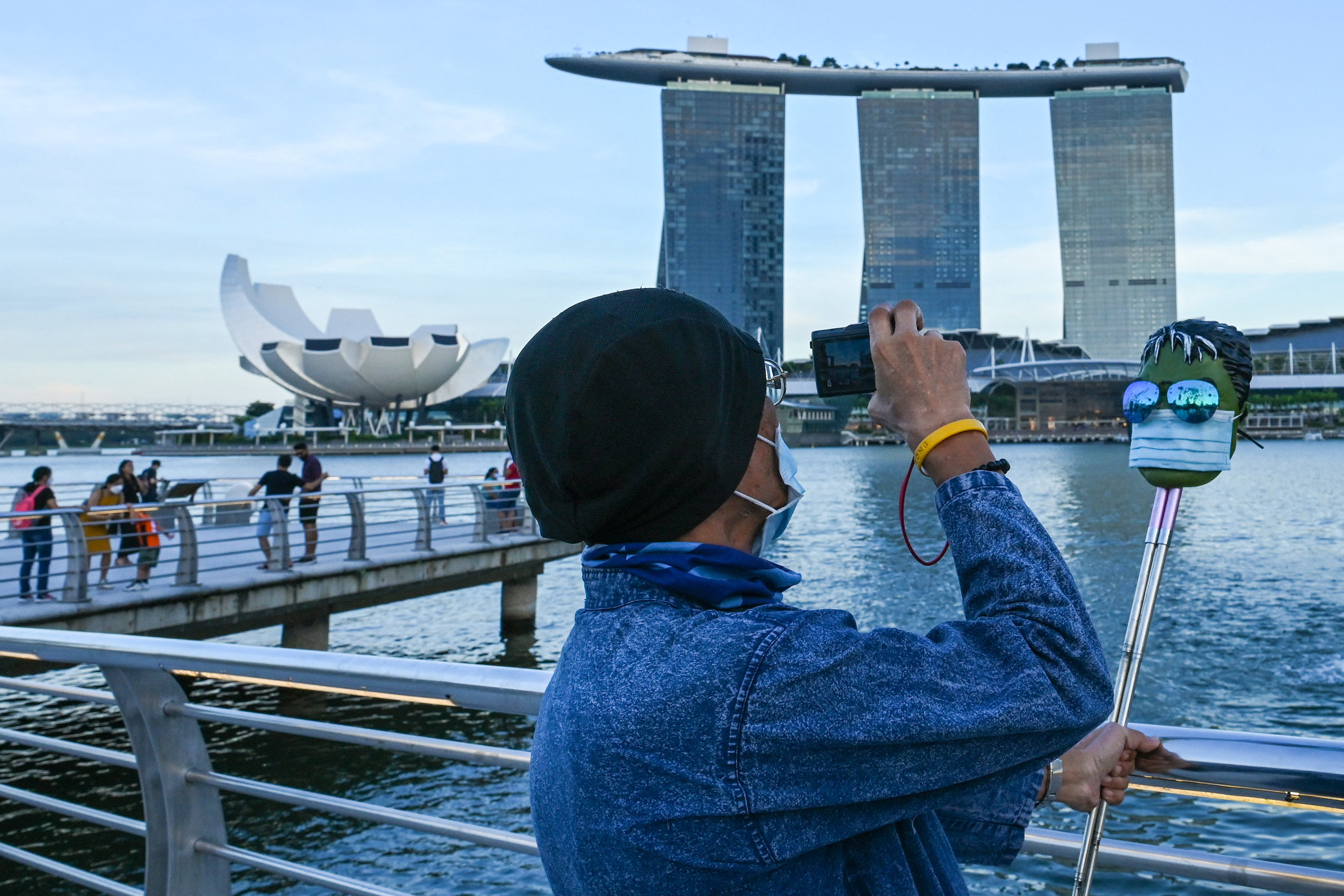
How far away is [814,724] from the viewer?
70 cm

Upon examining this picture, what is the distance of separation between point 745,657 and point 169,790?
142cm

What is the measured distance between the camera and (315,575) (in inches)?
346

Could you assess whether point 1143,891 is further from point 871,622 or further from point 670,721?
point 871,622

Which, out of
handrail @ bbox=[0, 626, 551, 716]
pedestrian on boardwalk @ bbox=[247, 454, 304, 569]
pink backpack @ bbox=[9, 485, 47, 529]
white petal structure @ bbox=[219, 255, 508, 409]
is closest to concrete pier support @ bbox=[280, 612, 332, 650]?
pedestrian on boardwalk @ bbox=[247, 454, 304, 569]

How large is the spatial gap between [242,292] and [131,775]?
80.9 m

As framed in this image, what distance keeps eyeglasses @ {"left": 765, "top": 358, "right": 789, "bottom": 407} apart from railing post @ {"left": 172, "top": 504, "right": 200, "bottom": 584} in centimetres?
736

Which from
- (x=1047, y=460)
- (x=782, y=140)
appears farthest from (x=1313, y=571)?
(x=782, y=140)

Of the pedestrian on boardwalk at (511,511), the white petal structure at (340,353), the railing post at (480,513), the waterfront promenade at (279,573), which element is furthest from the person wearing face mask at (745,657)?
the white petal structure at (340,353)

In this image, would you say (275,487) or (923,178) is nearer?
(275,487)

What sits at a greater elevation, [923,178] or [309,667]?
[923,178]

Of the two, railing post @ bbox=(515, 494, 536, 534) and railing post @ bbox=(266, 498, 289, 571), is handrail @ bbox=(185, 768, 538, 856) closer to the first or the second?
railing post @ bbox=(266, 498, 289, 571)

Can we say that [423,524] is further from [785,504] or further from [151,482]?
[785,504]

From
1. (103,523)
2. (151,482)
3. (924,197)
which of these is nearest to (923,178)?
(924,197)

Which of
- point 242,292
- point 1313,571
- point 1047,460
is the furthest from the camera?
point 242,292
